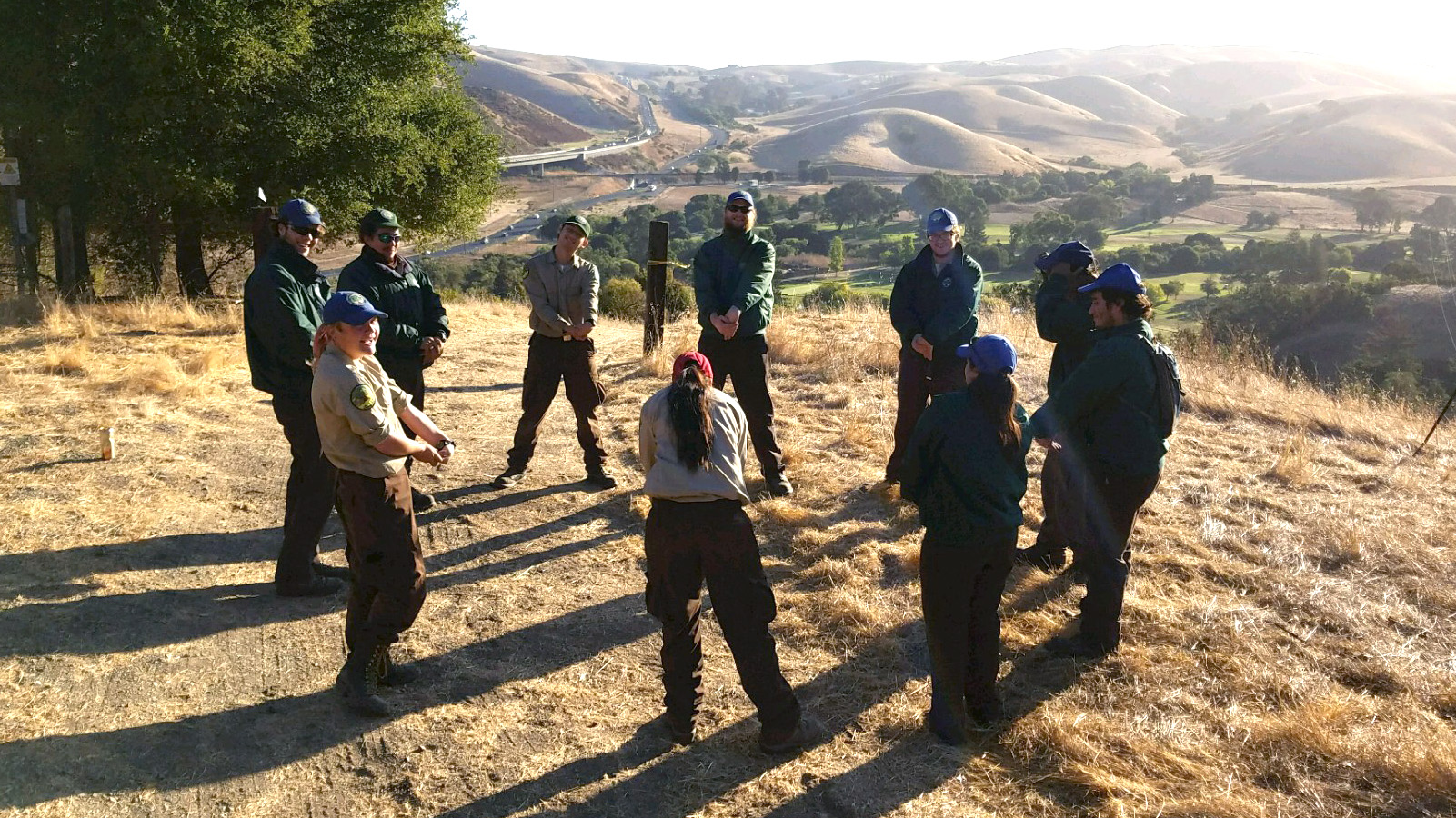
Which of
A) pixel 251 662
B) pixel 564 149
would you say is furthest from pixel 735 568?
pixel 564 149

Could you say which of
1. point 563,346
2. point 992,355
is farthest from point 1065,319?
point 563,346

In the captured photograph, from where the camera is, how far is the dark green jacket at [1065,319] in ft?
18.5

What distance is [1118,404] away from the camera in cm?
458

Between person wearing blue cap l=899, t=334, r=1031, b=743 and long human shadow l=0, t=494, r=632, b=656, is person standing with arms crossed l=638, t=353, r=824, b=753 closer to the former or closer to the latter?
person wearing blue cap l=899, t=334, r=1031, b=743

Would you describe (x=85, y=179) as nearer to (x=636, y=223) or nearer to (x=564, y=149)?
(x=636, y=223)

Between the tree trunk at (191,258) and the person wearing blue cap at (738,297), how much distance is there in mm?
12069

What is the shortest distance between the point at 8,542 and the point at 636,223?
4642 cm

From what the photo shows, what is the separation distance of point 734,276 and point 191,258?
13.0m

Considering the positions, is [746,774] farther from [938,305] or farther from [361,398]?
[938,305]

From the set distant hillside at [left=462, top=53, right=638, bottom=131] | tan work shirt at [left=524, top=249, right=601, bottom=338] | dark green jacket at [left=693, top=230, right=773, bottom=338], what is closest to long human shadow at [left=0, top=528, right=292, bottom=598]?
tan work shirt at [left=524, top=249, right=601, bottom=338]

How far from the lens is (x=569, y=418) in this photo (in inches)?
368

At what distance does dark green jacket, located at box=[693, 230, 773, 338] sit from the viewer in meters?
6.66

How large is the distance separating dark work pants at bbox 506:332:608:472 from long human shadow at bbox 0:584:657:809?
2.49 meters

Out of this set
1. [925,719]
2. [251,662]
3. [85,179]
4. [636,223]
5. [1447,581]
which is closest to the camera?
[925,719]
